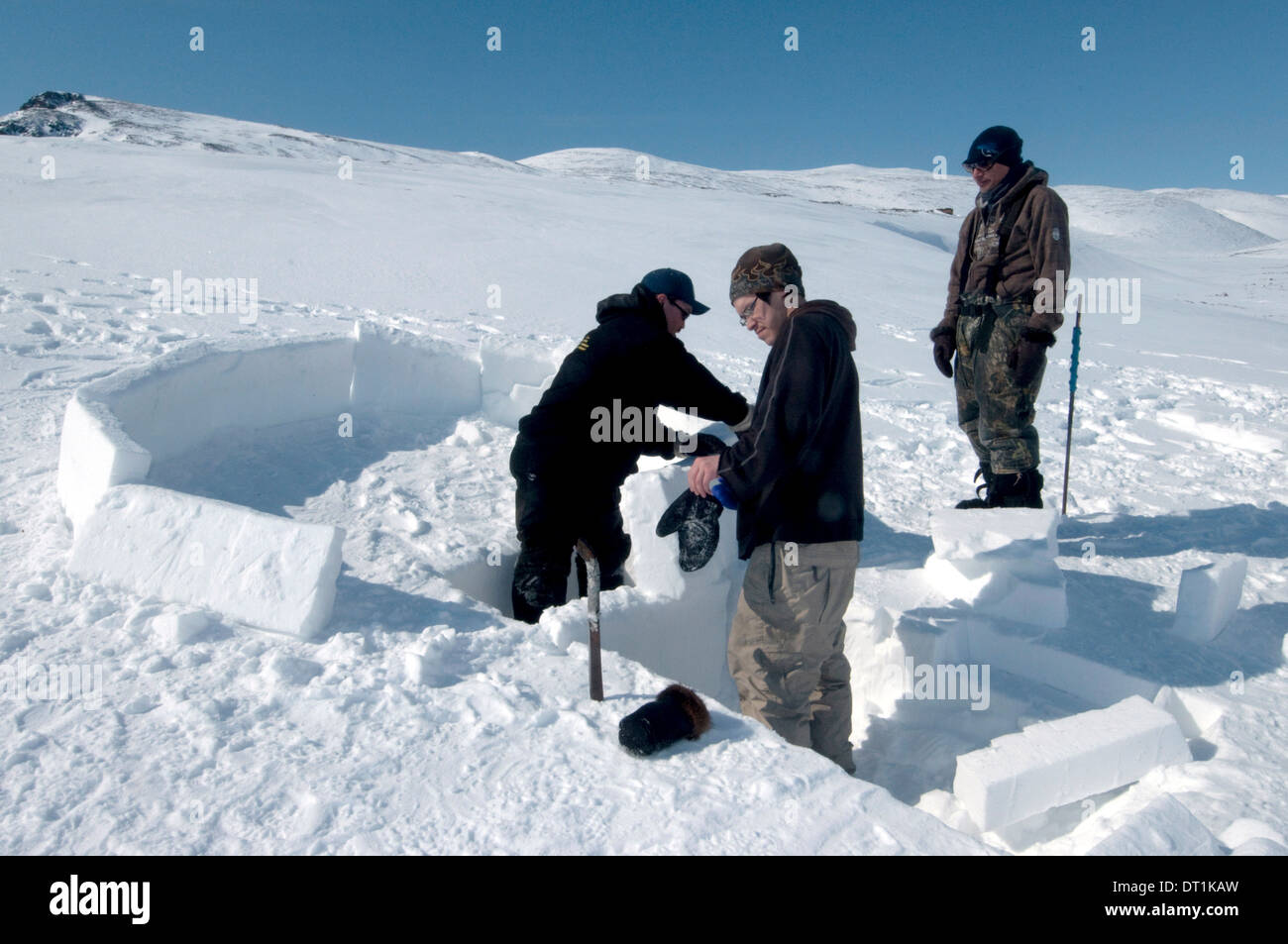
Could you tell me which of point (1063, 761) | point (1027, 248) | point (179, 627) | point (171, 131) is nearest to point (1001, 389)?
point (1027, 248)

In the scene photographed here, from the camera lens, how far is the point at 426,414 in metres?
5.21

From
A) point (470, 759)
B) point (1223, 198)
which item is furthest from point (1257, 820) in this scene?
point (1223, 198)

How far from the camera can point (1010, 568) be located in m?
3.47

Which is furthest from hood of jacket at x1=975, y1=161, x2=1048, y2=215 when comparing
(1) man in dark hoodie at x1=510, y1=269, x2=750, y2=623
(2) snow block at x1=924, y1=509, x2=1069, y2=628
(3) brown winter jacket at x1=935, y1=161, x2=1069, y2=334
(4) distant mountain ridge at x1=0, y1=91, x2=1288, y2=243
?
(4) distant mountain ridge at x1=0, y1=91, x2=1288, y2=243

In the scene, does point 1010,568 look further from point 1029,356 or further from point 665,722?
point 665,722

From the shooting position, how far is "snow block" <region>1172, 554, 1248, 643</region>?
10.9ft

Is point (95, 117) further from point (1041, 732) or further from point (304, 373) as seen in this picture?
point (1041, 732)

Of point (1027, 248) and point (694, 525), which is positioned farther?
point (1027, 248)

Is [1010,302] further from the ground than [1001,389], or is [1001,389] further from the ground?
[1010,302]

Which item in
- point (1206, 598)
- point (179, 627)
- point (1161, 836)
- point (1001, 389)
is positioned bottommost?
point (1161, 836)

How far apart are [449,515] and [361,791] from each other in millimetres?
2053

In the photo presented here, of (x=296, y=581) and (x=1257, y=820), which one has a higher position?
(x=296, y=581)

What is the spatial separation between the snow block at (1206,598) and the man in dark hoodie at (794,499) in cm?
157

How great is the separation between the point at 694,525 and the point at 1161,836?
1.53 m
